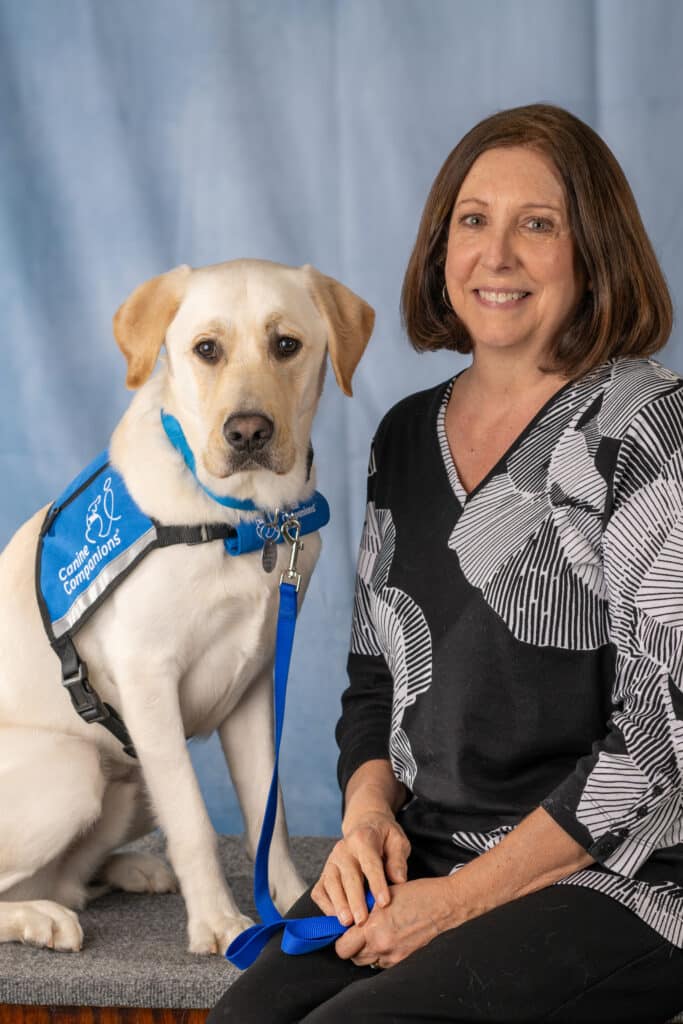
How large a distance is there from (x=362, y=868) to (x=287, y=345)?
38.2 inches

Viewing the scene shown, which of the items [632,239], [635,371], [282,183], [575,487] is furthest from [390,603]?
[282,183]

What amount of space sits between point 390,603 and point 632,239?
747 millimetres

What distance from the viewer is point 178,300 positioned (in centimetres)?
240

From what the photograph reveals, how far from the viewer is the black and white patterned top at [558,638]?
6.00ft

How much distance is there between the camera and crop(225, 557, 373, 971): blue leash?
1940 millimetres

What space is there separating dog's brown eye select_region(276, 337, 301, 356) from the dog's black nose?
0.20 meters

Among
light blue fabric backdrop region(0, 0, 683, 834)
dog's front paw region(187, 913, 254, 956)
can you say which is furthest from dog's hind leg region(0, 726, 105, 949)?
light blue fabric backdrop region(0, 0, 683, 834)

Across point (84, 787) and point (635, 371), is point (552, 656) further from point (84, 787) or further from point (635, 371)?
point (84, 787)

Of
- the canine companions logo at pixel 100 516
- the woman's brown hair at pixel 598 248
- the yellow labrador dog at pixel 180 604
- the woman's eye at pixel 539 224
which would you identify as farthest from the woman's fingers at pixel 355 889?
the woman's eye at pixel 539 224

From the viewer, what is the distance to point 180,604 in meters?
2.33

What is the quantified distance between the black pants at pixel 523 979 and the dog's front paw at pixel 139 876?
3.04 ft

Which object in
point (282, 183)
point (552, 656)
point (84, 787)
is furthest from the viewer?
point (282, 183)

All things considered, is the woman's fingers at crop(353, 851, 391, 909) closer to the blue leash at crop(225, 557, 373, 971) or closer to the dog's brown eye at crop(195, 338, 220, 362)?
the blue leash at crop(225, 557, 373, 971)

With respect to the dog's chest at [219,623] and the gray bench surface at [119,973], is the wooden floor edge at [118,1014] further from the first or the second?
the dog's chest at [219,623]
